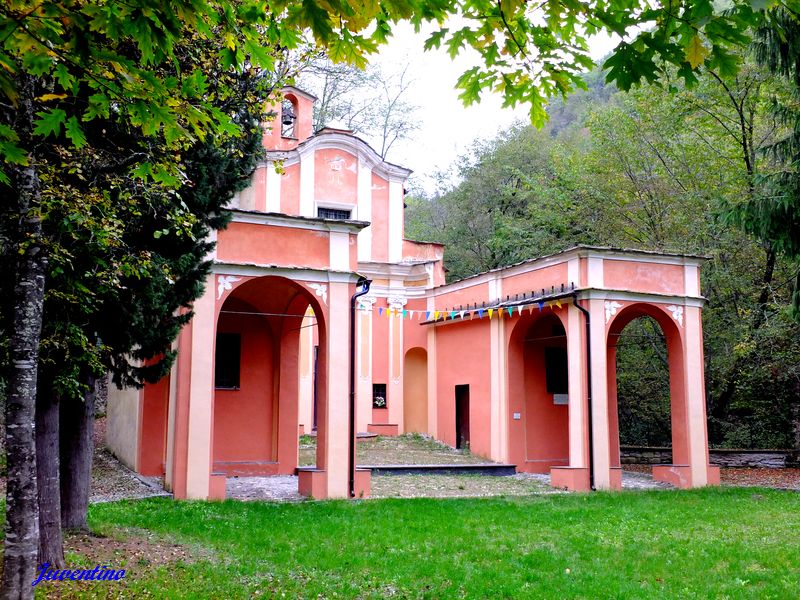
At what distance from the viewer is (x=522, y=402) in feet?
59.6

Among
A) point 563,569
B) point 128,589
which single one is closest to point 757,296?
point 563,569

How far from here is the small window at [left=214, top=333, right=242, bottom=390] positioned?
1560 centimetres

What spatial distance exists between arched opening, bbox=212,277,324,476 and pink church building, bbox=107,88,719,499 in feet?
0.10

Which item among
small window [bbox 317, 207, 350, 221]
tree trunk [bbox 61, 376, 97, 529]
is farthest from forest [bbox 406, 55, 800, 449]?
tree trunk [bbox 61, 376, 97, 529]

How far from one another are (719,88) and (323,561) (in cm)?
1782

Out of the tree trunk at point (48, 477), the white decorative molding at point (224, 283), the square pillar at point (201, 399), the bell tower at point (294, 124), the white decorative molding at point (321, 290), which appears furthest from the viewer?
the bell tower at point (294, 124)

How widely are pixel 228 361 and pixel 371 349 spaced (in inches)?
290

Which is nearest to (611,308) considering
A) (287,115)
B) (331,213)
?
(331,213)

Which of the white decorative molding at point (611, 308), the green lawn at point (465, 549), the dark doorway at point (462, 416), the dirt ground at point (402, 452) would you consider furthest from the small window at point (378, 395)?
the green lawn at point (465, 549)

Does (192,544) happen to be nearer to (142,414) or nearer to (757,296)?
(142,414)

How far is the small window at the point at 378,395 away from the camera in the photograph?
22.2 m

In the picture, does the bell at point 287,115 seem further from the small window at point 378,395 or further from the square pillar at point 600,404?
the square pillar at point 600,404

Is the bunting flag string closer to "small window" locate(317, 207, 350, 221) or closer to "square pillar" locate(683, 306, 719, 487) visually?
"square pillar" locate(683, 306, 719, 487)

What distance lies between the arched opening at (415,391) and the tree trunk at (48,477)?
52.0 ft
